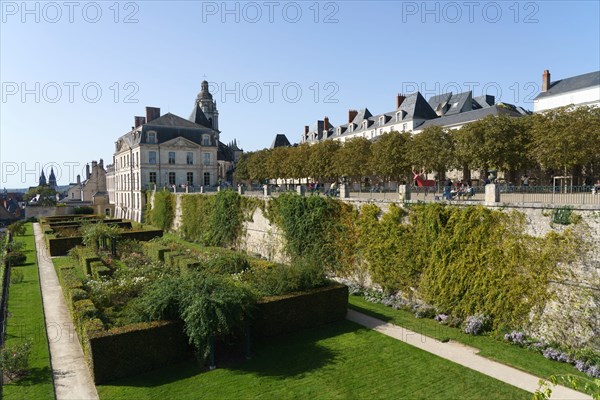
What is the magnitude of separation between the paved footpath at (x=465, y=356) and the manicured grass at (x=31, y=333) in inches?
419

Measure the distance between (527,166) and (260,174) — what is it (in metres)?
35.5

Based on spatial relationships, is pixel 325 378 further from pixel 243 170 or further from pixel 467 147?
pixel 243 170

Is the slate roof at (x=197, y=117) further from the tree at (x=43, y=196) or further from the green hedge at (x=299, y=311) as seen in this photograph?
the green hedge at (x=299, y=311)

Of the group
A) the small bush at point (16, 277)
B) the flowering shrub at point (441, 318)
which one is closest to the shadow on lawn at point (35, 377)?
the small bush at point (16, 277)

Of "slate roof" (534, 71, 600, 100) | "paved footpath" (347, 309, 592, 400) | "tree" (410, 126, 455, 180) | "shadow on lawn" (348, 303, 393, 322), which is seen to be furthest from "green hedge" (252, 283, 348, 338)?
"slate roof" (534, 71, 600, 100)

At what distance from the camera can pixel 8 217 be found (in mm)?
60250

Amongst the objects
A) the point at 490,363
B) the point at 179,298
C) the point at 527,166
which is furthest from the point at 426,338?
the point at 527,166

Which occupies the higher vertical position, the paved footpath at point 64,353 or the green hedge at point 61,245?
the green hedge at point 61,245

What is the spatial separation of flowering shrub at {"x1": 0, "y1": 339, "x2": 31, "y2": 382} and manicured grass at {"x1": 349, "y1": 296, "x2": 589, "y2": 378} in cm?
1201

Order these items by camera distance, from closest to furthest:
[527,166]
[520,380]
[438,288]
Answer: [520,380] → [438,288] → [527,166]

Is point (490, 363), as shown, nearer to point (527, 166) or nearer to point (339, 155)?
point (527, 166)

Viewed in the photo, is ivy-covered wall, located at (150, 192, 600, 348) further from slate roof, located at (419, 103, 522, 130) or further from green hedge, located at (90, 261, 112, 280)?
slate roof, located at (419, 103, 522, 130)

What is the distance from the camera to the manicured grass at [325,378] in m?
11.1

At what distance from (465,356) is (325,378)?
15.8 feet
